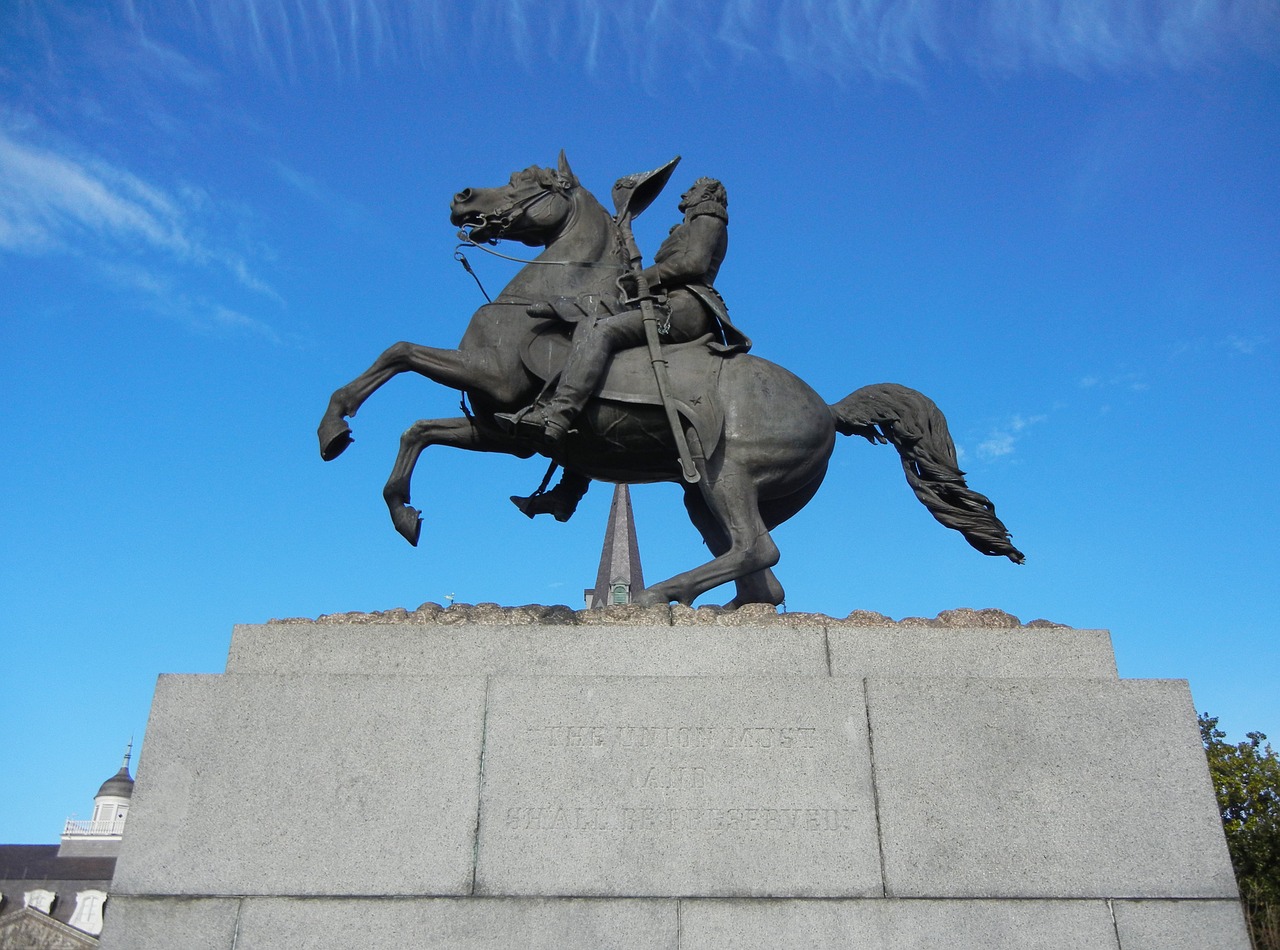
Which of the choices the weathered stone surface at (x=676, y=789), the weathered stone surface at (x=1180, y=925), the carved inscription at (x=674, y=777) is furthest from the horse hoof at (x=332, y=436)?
the weathered stone surface at (x=1180, y=925)

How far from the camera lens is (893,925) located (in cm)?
572

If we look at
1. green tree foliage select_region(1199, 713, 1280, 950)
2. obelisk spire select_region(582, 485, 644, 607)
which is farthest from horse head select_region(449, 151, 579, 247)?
obelisk spire select_region(582, 485, 644, 607)

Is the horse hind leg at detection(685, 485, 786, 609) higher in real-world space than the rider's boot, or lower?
lower

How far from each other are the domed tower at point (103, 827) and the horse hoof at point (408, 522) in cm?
8616

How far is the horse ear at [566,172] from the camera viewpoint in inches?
385

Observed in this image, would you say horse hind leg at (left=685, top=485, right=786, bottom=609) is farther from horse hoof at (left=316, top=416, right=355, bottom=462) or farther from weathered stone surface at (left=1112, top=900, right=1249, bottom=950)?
weathered stone surface at (left=1112, top=900, right=1249, bottom=950)

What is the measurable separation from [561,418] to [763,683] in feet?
8.88

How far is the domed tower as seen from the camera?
281 ft

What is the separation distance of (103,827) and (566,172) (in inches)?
4199

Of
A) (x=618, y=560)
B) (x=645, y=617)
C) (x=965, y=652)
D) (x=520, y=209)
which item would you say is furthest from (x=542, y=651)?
(x=618, y=560)

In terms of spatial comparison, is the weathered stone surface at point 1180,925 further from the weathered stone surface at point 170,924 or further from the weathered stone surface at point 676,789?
the weathered stone surface at point 170,924

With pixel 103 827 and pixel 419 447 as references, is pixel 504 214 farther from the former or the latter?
pixel 103 827

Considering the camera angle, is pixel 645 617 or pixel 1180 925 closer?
pixel 1180 925

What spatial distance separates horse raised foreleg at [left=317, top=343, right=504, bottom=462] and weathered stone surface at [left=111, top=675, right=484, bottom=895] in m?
2.49
